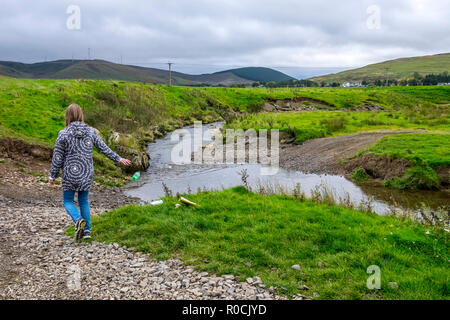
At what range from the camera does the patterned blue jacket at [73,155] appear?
28.4 feet

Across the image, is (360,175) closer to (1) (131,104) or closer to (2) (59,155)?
(2) (59,155)

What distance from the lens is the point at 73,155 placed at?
8.74 m

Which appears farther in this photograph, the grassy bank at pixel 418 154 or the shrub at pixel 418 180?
the grassy bank at pixel 418 154

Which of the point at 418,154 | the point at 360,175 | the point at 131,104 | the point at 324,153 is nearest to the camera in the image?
the point at 418,154

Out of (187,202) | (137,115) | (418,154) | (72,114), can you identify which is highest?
(137,115)

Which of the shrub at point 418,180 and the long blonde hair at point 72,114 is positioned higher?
the long blonde hair at point 72,114

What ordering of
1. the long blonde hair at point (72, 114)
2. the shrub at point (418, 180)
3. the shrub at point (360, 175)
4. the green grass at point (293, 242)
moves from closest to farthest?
the green grass at point (293, 242) → the long blonde hair at point (72, 114) → the shrub at point (418, 180) → the shrub at point (360, 175)

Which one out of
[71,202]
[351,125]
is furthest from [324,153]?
[71,202]

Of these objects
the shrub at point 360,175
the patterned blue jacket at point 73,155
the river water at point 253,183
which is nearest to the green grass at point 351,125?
the river water at point 253,183

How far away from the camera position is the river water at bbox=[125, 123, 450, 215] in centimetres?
1819

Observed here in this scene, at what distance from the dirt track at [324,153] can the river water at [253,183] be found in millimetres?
1590

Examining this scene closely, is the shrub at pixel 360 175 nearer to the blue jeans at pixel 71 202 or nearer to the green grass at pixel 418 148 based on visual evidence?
the green grass at pixel 418 148

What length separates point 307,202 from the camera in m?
12.1

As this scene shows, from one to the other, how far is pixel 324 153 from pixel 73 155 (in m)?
25.1
